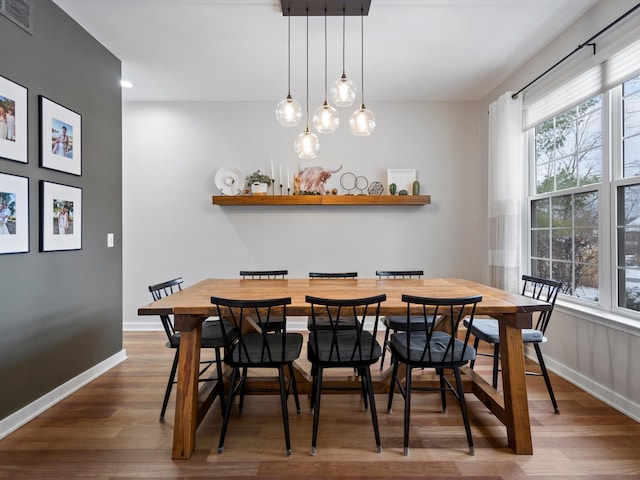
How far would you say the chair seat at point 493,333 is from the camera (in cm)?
216

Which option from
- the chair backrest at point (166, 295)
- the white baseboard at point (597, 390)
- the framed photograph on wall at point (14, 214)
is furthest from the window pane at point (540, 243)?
the framed photograph on wall at point (14, 214)

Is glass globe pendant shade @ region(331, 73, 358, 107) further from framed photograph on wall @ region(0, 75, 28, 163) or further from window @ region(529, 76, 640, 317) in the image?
framed photograph on wall @ region(0, 75, 28, 163)

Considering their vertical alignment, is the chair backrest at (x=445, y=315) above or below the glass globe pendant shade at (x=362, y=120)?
below

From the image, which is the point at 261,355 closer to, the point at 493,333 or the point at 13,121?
the point at 493,333

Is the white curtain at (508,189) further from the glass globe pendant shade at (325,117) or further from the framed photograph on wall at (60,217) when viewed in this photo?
the framed photograph on wall at (60,217)

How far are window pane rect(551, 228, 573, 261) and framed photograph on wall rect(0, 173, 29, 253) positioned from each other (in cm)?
404

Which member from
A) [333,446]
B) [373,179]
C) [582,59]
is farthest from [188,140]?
[582,59]

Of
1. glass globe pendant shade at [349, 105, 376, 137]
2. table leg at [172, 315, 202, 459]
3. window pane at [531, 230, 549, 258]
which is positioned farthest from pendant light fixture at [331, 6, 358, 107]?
window pane at [531, 230, 549, 258]

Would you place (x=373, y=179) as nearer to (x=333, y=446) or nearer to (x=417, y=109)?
(x=417, y=109)

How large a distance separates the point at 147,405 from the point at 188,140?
2.97 meters

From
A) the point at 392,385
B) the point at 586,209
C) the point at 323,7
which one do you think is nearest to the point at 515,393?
the point at 392,385

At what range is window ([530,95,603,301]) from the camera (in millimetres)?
2502

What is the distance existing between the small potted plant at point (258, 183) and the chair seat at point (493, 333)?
8.38 feet

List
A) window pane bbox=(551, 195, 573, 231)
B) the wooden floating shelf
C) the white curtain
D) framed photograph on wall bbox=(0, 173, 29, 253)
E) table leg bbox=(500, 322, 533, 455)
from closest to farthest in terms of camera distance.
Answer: table leg bbox=(500, 322, 533, 455) → framed photograph on wall bbox=(0, 173, 29, 253) → window pane bbox=(551, 195, 573, 231) → the white curtain → the wooden floating shelf
